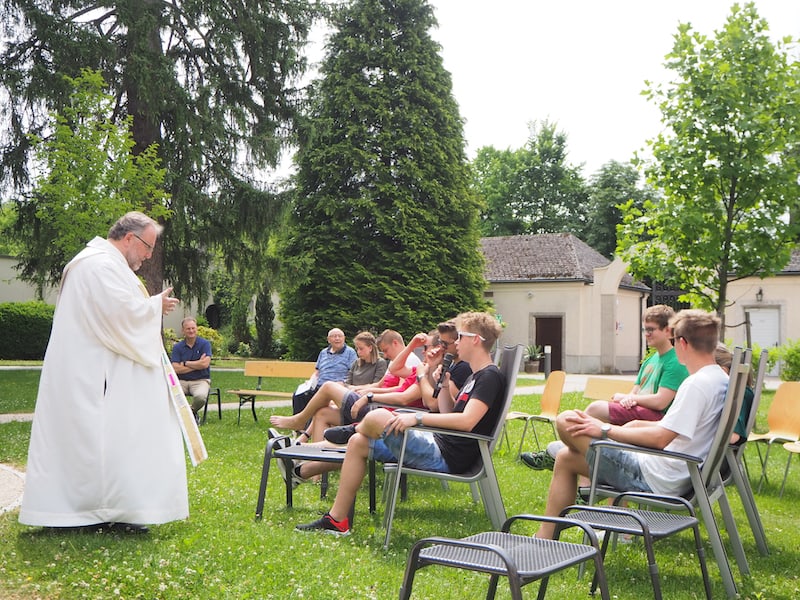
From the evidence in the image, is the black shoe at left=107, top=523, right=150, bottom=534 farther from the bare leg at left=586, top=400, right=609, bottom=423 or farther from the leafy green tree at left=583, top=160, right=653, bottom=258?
the leafy green tree at left=583, top=160, right=653, bottom=258

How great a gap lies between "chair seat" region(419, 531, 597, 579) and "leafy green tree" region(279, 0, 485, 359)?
85.6 feet

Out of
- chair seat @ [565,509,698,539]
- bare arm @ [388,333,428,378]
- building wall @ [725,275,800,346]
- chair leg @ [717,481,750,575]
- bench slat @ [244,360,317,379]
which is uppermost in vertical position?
building wall @ [725,275,800,346]

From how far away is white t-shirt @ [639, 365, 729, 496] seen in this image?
4797 millimetres

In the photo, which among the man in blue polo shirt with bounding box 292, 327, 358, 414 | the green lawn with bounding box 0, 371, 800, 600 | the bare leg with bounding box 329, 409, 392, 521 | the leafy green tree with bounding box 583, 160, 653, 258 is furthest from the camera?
the leafy green tree with bounding box 583, 160, 653, 258

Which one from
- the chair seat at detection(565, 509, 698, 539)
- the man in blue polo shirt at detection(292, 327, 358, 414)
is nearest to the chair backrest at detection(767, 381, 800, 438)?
the man in blue polo shirt at detection(292, 327, 358, 414)

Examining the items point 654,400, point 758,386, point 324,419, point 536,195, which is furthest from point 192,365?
point 536,195

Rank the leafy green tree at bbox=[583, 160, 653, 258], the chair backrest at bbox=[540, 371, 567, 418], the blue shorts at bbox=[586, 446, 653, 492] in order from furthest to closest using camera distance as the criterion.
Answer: the leafy green tree at bbox=[583, 160, 653, 258], the chair backrest at bbox=[540, 371, 567, 418], the blue shorts at bbox=[586, 446, 653, 492]

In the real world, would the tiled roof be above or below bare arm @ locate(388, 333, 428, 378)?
above

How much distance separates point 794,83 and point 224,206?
13.4 meters

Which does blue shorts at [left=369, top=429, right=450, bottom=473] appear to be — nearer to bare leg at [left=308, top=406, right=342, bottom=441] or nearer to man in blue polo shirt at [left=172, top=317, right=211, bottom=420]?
bare leg at [left=308, top=406, right=342, bottom=441]

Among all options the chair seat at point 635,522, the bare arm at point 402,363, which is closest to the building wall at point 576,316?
the bare arm at point 402,363

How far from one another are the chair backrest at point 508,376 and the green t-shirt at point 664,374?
1470 millimetres

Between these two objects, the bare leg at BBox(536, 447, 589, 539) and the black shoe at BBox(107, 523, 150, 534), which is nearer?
the bare leg at BBox(536, 447, 589, 539)

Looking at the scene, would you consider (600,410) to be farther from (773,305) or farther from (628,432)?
(773,305)
